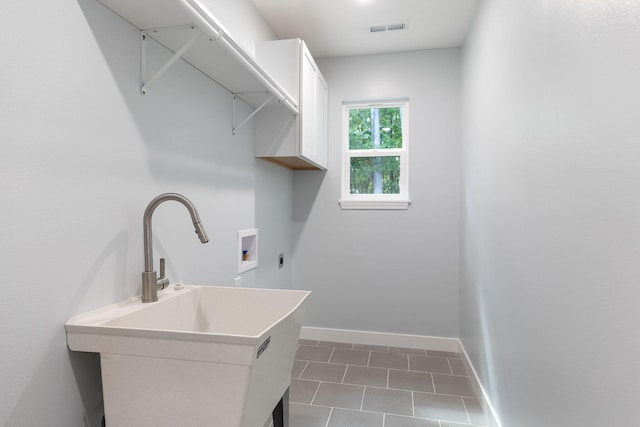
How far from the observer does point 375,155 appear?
3398mm

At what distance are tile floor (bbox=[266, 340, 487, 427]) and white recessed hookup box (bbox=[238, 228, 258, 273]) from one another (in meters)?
0.88

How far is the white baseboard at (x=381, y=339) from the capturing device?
318 centimetres

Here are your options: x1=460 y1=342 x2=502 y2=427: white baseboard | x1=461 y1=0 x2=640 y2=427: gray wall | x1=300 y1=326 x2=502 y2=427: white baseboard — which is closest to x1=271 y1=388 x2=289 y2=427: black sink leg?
x1=461 y1=0 x2=640 y2=427: gray wall

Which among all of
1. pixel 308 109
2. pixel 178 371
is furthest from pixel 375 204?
pixel 178 371

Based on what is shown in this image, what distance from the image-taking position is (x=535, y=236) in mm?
1392

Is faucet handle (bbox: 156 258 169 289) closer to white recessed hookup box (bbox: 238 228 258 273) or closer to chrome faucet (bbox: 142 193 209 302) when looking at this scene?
chrome faucet (bbox: 142 193 209 302)

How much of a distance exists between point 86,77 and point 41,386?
901 millimetres

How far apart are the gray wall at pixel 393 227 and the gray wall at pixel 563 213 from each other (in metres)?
1.08

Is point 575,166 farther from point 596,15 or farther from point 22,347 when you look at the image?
point 22,347

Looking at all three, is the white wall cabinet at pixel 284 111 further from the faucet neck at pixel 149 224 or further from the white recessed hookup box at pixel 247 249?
the faucet neck at pixel 149 224

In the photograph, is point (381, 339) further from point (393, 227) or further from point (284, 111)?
point (284, 111)

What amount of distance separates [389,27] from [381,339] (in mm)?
2634

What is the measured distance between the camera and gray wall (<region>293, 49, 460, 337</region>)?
3190 mm

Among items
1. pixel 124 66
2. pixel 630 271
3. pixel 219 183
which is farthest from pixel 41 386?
pixel 630 271
